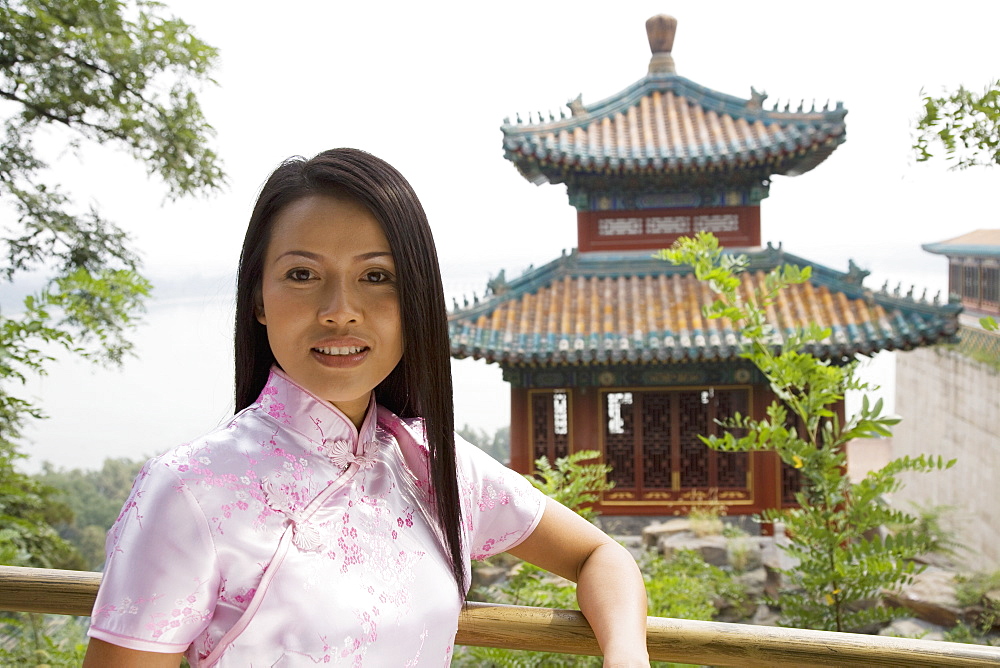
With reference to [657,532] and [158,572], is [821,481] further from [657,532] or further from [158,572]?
[158,572]

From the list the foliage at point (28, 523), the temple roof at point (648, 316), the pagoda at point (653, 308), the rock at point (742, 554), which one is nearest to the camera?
the foliage at point (28, 523)

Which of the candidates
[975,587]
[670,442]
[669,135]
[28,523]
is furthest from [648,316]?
[28,523]

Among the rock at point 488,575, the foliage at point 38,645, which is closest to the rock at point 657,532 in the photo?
the rock at point 488,575

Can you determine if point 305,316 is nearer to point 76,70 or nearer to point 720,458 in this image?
point 76,70

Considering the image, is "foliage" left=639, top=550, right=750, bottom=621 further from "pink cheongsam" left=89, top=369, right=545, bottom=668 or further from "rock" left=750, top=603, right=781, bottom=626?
"pink cheongsam" left=89, top=369, right=545, bottom=668

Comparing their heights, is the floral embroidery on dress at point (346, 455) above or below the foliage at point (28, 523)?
above

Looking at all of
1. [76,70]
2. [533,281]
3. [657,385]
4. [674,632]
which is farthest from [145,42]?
[674,632]

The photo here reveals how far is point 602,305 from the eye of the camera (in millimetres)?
5316

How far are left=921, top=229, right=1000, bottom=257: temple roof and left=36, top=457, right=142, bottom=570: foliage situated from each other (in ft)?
24.7

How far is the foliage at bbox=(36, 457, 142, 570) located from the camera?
23.5 ft

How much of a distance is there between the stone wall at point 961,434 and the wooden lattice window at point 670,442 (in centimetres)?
217

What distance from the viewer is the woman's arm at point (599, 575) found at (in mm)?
894

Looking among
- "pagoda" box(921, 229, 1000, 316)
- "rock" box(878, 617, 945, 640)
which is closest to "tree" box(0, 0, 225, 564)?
"rock" box(878, 617, 945, 640)

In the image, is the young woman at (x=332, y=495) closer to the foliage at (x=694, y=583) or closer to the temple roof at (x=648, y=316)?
the foliage at (x=694, y=583)
